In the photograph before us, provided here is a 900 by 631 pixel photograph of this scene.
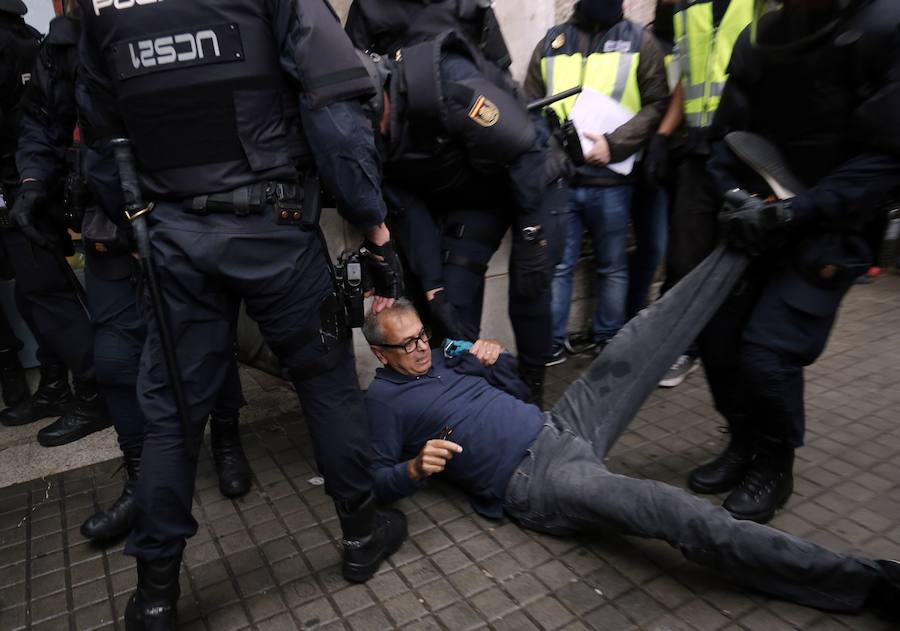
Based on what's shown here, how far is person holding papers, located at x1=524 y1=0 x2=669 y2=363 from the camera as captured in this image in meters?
3.77

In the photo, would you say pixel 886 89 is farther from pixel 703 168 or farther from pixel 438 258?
pixel 438 258

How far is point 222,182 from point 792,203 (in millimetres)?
1873

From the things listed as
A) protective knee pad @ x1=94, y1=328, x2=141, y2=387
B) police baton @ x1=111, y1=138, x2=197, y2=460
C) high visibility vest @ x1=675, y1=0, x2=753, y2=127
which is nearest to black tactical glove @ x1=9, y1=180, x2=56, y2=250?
protective knee pad @ x1=94, y1=328, x2=141, y2=387

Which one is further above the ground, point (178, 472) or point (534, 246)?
point (534, 246)

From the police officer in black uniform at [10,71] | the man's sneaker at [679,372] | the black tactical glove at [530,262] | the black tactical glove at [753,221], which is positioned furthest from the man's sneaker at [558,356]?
the police officer in black uniform at [10,71]

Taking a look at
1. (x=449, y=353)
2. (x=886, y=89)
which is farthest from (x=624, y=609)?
(x=886, y=89)

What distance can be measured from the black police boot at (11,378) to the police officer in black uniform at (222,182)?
2.34 meters

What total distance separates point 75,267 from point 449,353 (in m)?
2.75

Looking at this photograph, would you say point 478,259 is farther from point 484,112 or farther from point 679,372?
point 679,372

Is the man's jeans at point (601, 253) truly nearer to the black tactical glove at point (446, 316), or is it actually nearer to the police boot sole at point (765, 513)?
the black tactical glove at point (446, 316)

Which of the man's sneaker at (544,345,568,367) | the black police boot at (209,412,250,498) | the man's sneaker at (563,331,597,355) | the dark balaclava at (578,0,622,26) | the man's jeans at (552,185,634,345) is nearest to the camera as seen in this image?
the black police boot at (209,412,250,498)

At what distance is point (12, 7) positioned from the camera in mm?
3400

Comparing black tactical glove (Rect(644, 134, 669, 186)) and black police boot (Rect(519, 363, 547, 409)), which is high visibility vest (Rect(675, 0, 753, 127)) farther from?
black police boot (Rect(519, 363, 547, 409))

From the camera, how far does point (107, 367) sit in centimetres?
276
